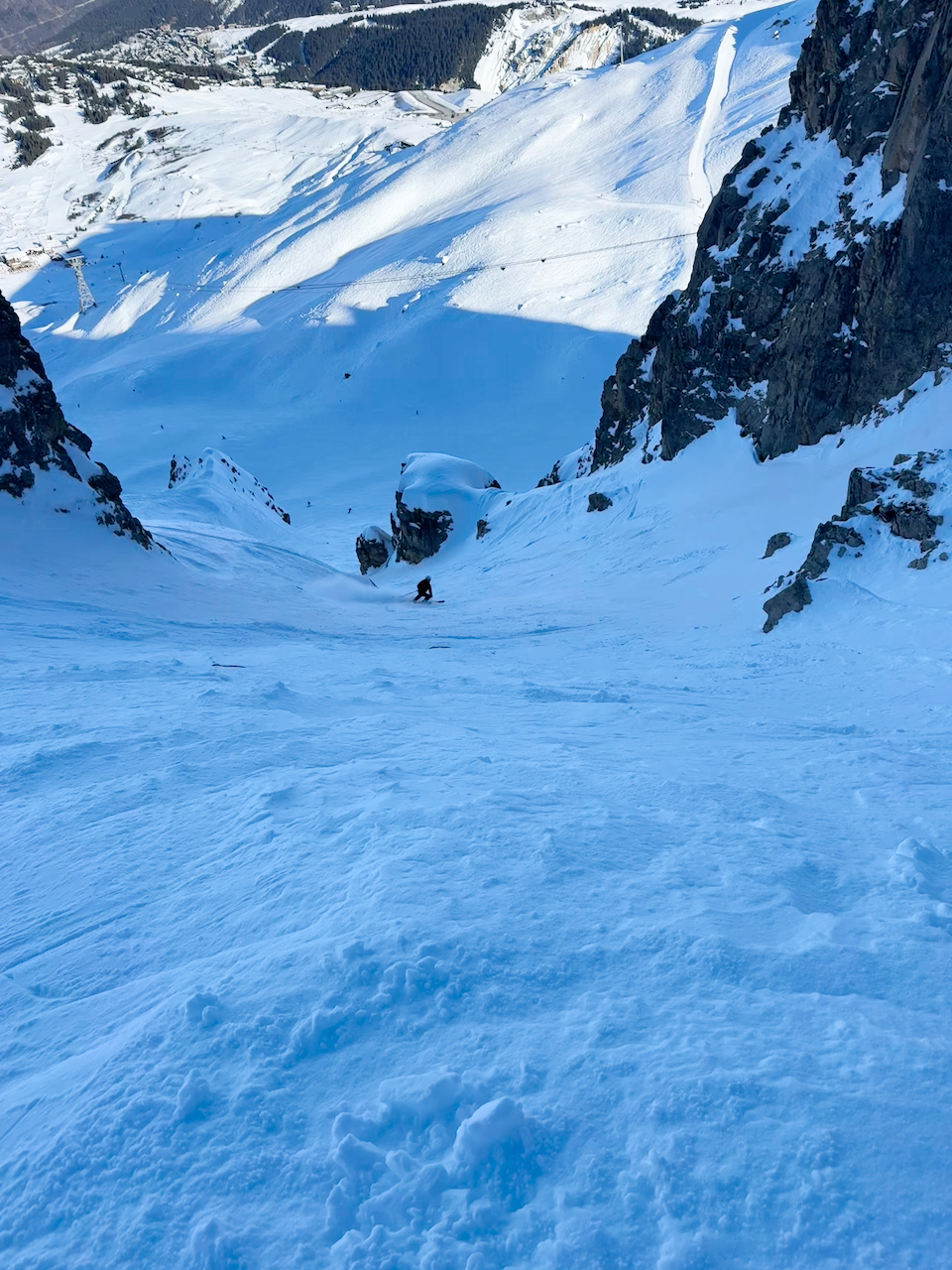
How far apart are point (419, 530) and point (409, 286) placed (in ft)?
98.8

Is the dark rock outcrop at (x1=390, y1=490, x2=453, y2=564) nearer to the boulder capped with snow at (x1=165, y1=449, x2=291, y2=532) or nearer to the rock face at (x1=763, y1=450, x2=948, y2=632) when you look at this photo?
the boulder capped with snow at (x1=165, y1=449, x2=291, y2=532)

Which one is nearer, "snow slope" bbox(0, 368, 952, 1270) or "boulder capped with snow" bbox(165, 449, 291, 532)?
"snow slope" bbox(0, 368, 952, 1270)

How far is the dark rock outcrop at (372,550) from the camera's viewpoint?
112 feet

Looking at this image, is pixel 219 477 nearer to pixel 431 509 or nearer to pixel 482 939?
pixel 431 509

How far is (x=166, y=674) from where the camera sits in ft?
Answer: 31.4

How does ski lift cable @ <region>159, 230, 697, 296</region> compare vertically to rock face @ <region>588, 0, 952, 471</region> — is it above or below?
below

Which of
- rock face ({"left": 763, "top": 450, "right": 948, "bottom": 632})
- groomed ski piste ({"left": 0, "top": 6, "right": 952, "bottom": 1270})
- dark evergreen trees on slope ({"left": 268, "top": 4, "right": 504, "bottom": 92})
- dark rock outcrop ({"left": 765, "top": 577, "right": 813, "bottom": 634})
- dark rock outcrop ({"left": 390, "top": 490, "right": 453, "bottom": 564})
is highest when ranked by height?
dark evergreen trees on slope ({"left": 268, "top": 4, "right": 504, "bottom": 92})

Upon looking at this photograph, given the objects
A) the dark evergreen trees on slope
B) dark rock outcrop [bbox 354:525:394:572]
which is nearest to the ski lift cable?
dark rock outcrop [bbox 354:525:394:572]

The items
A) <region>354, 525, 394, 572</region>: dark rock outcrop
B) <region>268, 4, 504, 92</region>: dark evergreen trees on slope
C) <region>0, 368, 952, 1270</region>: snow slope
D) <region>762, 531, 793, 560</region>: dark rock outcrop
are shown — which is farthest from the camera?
<region>268, 4, 504, 92</region>: dark evergreen trees on slope

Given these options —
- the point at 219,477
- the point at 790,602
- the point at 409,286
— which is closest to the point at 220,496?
the point at 219,477

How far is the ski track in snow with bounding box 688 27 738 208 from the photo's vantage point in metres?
56.5

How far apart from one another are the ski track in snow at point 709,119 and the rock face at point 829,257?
33684 millimetres

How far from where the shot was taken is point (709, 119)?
215ft

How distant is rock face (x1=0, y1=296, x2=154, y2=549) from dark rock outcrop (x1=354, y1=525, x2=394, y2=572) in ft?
48.9
